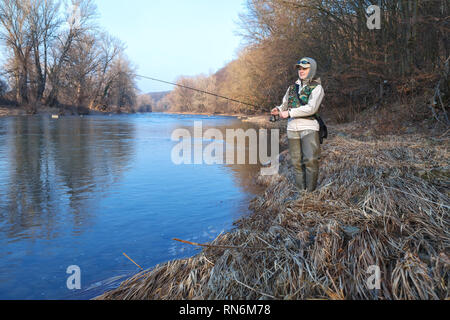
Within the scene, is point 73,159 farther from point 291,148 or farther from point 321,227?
point 321,227

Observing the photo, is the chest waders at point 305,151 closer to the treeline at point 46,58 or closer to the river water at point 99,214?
the river water at point 99,214

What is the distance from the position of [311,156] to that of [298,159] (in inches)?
9.1

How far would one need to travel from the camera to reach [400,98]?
11.5 m

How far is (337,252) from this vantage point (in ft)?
10.2

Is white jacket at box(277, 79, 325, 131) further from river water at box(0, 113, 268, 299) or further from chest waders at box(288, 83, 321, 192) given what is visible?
river water at box(0, 113, 268, 299)

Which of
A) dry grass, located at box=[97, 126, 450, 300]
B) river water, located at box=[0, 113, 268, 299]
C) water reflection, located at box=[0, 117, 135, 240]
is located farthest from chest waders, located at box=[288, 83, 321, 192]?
water reflection, located at box=[0, 117, 135, 240]

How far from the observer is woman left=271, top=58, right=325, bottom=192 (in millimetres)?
4516

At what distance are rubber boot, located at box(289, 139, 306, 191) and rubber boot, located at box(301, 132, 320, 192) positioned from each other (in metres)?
0.07

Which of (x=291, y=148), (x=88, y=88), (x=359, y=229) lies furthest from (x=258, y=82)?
(x=88, y=88)

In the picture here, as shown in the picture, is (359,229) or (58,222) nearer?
(359,229)

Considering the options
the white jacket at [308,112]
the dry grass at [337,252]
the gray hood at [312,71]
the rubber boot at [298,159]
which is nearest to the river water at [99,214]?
the dry grass at [337,252]

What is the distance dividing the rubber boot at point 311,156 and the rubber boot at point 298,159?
7 centimetres
